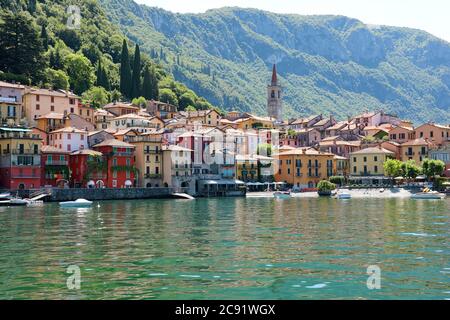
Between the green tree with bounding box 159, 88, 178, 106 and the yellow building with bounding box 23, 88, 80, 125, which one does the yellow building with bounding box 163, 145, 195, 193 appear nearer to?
the yellow building with bounding box 23, 88, 80, 125

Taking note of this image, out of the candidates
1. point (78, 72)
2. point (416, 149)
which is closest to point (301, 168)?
point (416, 149)

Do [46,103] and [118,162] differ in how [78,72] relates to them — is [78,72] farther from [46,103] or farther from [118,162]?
[118,162]

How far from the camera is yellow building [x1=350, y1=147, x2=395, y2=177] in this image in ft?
352

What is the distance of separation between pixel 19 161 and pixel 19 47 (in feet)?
111

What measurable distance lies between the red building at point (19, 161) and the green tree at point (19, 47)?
29.3m

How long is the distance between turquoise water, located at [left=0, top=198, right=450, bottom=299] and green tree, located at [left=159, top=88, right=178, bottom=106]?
107 metres

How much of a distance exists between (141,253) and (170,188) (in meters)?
60.9

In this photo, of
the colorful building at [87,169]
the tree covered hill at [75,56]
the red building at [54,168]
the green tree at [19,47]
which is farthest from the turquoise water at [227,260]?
the tree covered hill at [75,56]

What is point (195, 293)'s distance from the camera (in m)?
16.0

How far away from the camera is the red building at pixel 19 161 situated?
7550cm

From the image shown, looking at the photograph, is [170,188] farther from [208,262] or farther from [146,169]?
[208,262]

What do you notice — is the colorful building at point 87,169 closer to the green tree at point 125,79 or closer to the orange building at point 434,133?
the green tree at point 125,79

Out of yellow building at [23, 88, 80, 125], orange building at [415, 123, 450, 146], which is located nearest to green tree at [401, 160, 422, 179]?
orange building at [415, 123, 450, 146]

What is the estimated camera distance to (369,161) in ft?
356
